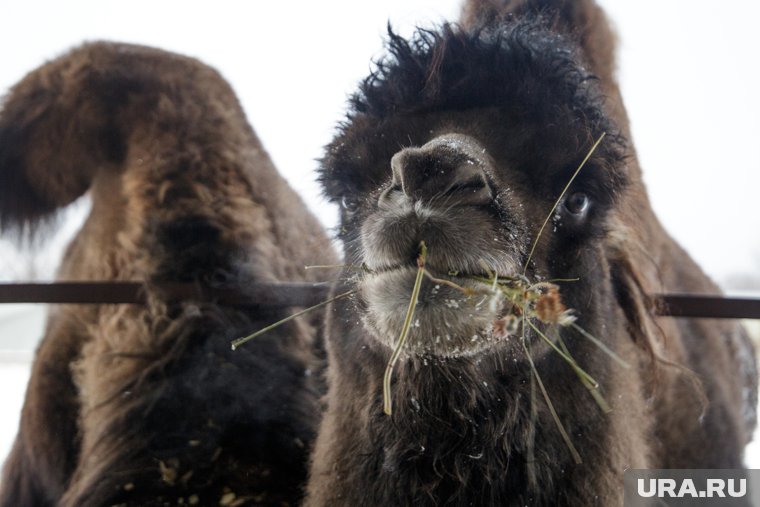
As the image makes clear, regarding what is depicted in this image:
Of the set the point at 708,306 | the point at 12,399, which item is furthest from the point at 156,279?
the point at 708,306

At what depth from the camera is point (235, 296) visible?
85.7 inches

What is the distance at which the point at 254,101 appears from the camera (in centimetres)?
285

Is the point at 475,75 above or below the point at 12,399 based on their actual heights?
above

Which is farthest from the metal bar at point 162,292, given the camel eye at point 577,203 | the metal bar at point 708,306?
the metal bar at point 708,306

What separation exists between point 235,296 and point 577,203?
47.1 inches

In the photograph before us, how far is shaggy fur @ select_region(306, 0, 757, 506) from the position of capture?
125 centimetres

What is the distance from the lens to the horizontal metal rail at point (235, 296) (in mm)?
1992

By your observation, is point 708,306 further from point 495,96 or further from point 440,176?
point 440,176

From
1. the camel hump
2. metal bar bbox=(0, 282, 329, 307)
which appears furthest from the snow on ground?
the camel hump

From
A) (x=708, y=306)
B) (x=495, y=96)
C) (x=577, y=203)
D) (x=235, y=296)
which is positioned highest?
(x=495, y=96)

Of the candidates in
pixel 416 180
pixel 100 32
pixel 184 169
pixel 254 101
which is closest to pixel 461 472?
pixel 416 180

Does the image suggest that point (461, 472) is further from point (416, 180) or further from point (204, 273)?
point (204, 273)

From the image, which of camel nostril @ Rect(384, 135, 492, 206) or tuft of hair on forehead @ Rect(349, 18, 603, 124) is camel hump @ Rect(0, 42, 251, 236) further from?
camel nostril @ Rect(384, 135, 492, 206)

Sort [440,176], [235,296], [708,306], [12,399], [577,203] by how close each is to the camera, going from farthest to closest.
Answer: [12,399]
[235,296]
[708,306]
[577,203]
[440,176]
